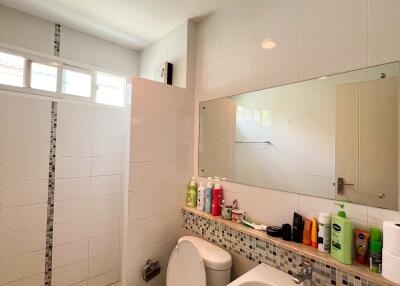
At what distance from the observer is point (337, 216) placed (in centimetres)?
97

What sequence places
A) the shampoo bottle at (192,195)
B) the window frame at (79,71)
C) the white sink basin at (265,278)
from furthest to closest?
the window frame at (79,71), the shampoo bottle at (192,195), the white sink basin at (265,278)

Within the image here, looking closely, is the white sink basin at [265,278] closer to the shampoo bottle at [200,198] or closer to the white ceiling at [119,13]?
the shampoo bottle at [200,198]

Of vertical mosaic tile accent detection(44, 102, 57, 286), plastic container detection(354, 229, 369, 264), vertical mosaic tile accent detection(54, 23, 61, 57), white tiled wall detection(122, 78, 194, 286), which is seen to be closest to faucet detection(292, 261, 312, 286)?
plastic container detection(354, 229, 369, 264)

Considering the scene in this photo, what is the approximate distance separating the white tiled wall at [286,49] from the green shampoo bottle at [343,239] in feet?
0.30

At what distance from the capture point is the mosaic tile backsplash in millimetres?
952

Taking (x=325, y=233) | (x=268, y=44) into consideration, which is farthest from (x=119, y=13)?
(x=325, y=233)

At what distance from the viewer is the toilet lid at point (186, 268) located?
1281 mm

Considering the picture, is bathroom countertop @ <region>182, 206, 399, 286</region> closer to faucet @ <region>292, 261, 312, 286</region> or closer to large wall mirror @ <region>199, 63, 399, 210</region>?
faucet @ <region>292, 261, 312, 286</region>

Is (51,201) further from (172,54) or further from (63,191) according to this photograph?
(172,54)

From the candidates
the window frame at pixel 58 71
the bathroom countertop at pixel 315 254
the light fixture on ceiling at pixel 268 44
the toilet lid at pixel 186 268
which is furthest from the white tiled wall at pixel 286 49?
the window frame at pixel 58 71

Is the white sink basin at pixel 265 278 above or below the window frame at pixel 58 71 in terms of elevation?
below

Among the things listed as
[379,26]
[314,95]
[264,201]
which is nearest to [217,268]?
[264,201]

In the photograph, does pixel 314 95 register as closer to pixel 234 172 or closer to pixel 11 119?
pixel 234 172

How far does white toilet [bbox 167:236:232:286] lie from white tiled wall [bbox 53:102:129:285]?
935 millimetres
